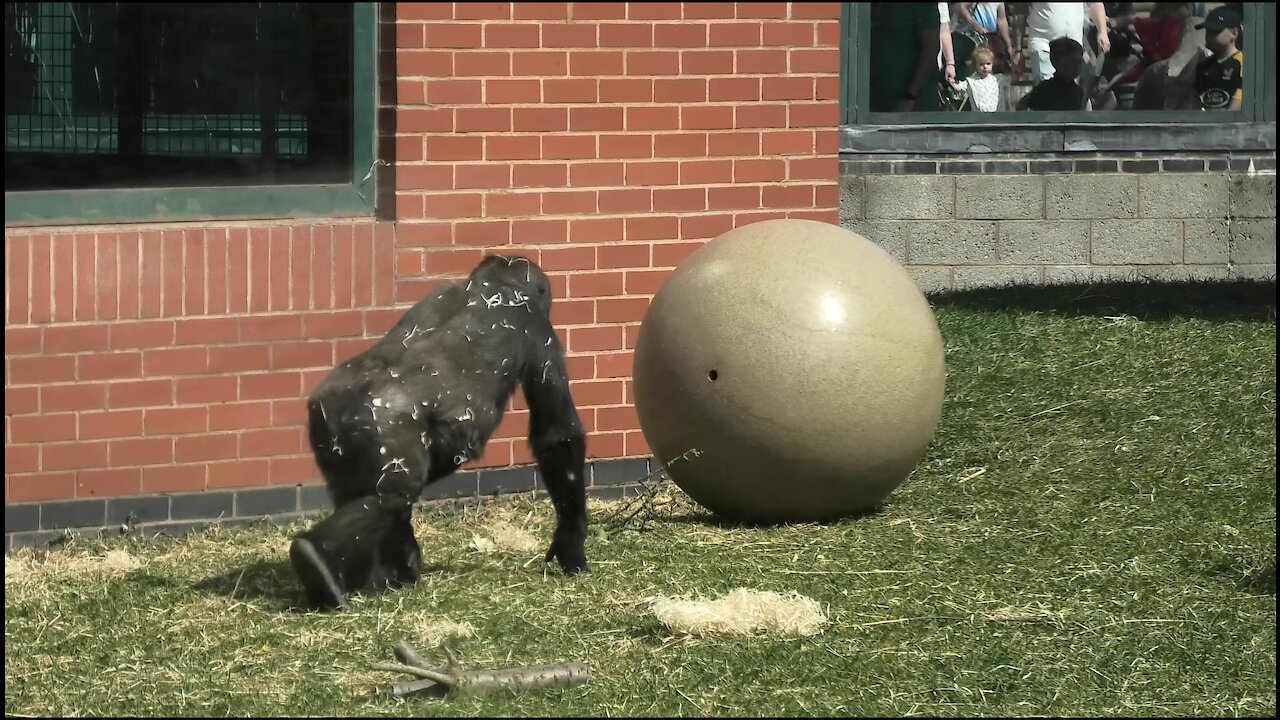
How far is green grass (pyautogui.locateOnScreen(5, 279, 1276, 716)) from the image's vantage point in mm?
5070

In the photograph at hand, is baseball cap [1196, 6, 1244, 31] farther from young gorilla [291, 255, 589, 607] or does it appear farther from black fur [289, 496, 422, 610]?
black fur [289, 496, 422, 610]

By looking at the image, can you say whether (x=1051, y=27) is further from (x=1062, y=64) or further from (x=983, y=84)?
(x=983, y=84)

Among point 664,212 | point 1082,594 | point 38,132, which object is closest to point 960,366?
point 664,212

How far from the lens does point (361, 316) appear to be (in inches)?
290

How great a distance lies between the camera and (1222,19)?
13.6m

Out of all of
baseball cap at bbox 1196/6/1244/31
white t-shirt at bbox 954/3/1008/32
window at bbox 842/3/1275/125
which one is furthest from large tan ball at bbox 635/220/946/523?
baseball cap at bbox 1196/6/1244/31

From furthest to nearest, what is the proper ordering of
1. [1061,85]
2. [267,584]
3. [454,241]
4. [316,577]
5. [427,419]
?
[1061,85] → [454,241] → [267,584] → [427,419] → [316,577]

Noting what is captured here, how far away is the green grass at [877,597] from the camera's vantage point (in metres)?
5.07

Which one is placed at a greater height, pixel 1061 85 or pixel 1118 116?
pixel 1061 85

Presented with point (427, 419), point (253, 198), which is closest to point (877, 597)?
point (427, 419)

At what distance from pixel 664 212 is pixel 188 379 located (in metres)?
2.30

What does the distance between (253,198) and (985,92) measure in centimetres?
739

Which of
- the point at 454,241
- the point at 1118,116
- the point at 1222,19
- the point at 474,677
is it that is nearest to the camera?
the point at 474,677

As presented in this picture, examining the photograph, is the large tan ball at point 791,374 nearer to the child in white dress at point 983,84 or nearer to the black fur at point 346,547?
the black fur at point 346,547
